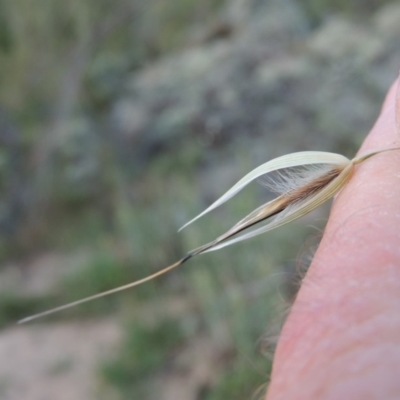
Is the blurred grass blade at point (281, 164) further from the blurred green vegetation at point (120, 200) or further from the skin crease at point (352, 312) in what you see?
the blurred green vegetation at point (120, 200)

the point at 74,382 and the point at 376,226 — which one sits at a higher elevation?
the point at 376,226

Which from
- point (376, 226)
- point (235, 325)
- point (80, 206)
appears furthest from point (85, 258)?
point (376, 226)

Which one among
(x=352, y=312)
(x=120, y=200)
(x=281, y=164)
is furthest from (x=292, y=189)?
(x=120, y=200)

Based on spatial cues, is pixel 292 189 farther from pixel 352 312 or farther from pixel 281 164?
pixel 352 312

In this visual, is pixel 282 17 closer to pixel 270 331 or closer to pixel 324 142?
pixel 324 142

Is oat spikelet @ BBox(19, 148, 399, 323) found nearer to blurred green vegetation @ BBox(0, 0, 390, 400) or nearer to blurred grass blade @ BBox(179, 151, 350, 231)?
blurred grass blade @ BBox(179, 151, 350, 231)

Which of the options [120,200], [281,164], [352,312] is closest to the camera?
[352,312]

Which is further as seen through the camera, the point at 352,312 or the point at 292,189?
the point at 292,189

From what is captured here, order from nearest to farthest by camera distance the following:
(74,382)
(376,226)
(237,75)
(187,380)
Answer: (376,226) → (187,380) → (74,382) → (237,75)
